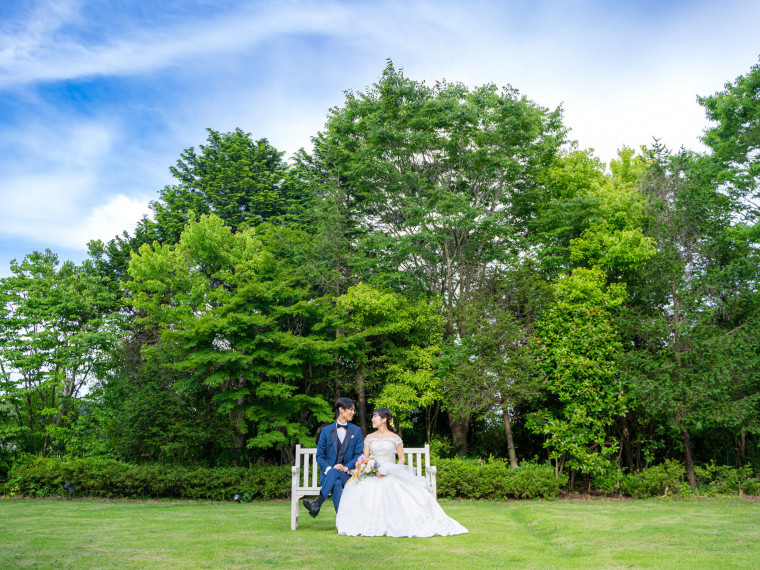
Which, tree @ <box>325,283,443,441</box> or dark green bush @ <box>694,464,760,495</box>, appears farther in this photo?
tree @ <box>325,283,443,441</box>

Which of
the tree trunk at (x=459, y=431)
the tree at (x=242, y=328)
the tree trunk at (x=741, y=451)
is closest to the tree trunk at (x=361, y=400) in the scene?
the tree at (x=242, y=328)

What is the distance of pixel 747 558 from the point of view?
5156 mm

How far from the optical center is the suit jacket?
7.36m

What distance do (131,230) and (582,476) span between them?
65.1ft

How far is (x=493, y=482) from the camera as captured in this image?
1320 cm

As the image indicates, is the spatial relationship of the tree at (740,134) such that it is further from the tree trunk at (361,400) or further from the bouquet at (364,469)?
the bouquet at (364,469)

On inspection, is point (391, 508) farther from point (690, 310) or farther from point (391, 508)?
point (690, 310)

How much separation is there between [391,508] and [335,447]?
1190 mm

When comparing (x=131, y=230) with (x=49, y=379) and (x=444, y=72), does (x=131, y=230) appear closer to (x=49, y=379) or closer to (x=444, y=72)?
(x=49, y=379)

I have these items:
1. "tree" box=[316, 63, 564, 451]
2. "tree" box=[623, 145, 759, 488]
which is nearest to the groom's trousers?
"tree" box=[316, 63, 564, 451]

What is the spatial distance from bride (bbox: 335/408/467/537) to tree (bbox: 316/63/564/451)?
9.31m

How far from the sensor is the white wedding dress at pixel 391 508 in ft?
21.1

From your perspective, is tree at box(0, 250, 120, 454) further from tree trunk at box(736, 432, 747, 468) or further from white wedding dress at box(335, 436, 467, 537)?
tree trunk at box(736, 432, 747, 468)

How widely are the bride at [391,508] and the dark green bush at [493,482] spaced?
6.63 metres
